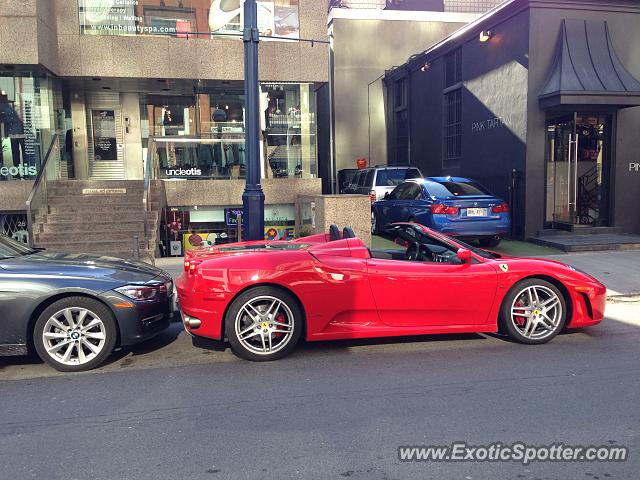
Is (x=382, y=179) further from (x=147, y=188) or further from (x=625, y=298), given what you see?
(x=625, y=298)

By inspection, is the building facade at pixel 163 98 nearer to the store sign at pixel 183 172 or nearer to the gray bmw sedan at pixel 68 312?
the store sign at pixel 183 172

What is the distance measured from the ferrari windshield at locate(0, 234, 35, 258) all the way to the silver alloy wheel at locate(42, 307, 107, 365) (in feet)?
3.23

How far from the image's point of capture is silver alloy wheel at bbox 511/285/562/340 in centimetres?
585

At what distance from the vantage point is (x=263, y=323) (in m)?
5.38

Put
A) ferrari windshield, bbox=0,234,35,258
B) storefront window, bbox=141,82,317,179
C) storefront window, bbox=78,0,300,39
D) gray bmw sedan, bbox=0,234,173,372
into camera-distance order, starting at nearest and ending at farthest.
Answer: gray bmw sedan, bbox=0,234,173,372 < ferrari windshield, bbox=0,234,35,258 < storefront window, bbox=78,0,300,39 < storefront window, bbox=141,82,317,179

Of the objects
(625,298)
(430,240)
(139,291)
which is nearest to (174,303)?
(139,291)

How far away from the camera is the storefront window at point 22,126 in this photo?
12531 mm

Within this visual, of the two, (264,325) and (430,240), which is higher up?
(430,240)

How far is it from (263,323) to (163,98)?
11380 millimetres

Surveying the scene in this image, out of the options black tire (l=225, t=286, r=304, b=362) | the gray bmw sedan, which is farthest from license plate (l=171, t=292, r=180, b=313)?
black tire (l=225, t=286, r=304, b=362)

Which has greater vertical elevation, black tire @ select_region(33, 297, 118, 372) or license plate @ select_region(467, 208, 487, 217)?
license plate @ select_region(467, 208, 487, 217)

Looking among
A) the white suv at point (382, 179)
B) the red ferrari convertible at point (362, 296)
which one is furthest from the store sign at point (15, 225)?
the red ferrari convertible at point (362, 296)

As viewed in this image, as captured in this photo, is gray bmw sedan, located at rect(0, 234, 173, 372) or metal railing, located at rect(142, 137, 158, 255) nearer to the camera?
gray bmw sedan, located at rect(0, 234, 173, 372)

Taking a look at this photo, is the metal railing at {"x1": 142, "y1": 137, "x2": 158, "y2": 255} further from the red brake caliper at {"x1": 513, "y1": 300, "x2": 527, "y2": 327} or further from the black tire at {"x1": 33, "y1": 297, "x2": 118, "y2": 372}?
the red brake caliper at {"x1": 513, "y1": 300, "x2": 527, "y2": 327}
